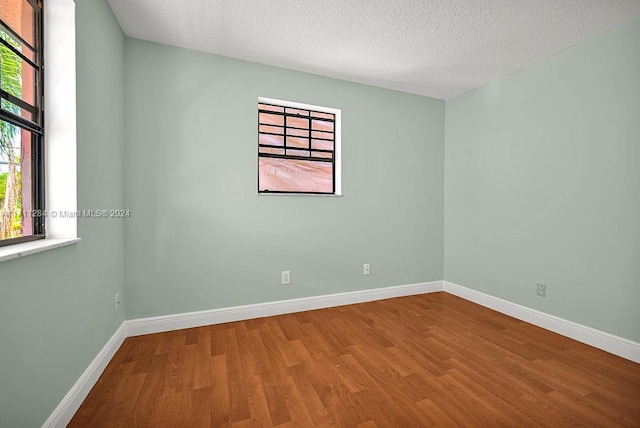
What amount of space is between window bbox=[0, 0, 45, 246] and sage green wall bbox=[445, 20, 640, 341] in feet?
12.6

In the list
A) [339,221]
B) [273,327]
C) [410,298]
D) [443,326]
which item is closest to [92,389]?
[273,327]

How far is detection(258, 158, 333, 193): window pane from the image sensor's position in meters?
2.93

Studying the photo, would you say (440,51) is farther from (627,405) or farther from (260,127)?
(627,405)

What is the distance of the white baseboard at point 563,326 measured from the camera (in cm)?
210

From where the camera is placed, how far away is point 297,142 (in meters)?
3.06

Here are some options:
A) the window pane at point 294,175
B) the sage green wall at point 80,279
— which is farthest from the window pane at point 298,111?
the sage green wall at point 80,279

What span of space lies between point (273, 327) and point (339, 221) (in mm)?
1335

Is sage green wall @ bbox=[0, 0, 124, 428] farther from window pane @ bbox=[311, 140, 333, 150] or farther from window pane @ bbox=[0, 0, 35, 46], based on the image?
window pane @ bbox=[311, 140, 333, 150]

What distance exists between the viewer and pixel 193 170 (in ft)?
8.41

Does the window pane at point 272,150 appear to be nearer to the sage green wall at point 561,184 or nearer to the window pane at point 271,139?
the window pane at point 271,139

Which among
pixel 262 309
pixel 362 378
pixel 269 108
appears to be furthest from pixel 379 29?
pixel 262 309

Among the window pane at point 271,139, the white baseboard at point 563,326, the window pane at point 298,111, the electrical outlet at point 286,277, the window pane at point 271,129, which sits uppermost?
the window pane at point 298,111

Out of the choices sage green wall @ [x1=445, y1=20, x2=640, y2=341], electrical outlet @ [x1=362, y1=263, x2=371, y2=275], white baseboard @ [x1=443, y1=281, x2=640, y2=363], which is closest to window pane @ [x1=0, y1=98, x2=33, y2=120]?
electrical outlet @ [x1=362, y1=263, x2=371, y2=275]

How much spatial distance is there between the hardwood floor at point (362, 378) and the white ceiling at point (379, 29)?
2595 millimetres
